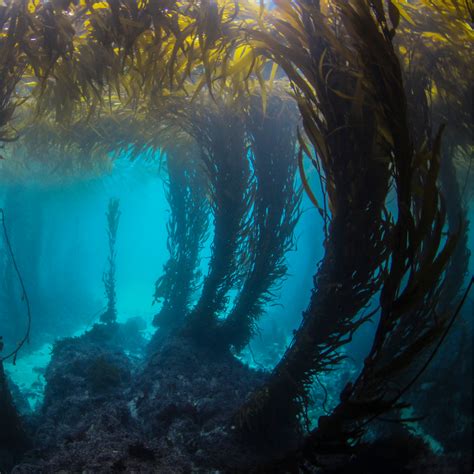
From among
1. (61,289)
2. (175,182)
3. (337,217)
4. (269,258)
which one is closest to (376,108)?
(337,217)

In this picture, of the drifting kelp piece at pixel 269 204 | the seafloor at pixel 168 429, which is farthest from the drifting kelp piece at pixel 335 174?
the drifting kelp piece at pixel 269 204

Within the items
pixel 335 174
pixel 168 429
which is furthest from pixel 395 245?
pixel 168 429

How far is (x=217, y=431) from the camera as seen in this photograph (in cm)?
314

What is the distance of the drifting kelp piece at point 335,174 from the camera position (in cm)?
199

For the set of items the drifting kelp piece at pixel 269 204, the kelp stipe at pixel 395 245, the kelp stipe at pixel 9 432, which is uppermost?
the drifting kelp piece at pixel 269 204

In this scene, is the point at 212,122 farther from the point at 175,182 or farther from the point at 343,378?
the point at 343,378

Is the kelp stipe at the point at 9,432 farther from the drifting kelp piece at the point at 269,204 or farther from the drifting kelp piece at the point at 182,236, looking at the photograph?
the drifting kelp piece at the point at 182,236

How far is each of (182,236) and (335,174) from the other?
7.27 m

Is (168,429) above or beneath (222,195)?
beneath

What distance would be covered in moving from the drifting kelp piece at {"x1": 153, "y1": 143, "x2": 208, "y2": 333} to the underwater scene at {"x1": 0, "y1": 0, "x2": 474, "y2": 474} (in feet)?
4.89

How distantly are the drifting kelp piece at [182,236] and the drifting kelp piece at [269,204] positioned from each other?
11.0 ft

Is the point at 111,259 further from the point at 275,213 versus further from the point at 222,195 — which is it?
the point at 275,213

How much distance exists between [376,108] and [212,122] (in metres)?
4.32

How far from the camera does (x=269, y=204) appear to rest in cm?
574
